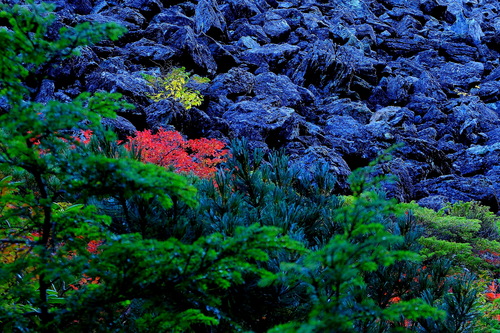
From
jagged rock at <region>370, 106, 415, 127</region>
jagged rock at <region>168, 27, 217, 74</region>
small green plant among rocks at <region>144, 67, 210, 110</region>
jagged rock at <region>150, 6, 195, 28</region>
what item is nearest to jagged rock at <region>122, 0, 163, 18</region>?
jagged rock at <region>150, 6, 195, 28</region>

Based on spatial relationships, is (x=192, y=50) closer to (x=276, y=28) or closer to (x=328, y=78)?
(x=328, y=78)

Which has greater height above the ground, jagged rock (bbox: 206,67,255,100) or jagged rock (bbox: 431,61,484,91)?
jagged rock (bbox: 206,67,255,100)

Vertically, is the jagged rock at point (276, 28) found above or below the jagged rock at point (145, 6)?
below

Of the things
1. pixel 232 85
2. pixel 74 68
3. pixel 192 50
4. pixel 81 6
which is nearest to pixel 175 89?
pixel 232 85

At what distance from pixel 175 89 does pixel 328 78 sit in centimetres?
1540

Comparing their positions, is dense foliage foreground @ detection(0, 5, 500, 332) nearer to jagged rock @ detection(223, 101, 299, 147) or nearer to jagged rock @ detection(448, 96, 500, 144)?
jagged rock @ detection(223, 101, 299, 147)

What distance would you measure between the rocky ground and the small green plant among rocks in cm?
60

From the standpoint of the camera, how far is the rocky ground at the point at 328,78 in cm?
1684

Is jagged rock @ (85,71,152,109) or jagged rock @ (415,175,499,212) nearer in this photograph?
jagged rock @ (85,71,152,109)

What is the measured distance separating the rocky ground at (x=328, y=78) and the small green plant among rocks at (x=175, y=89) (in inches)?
23.6

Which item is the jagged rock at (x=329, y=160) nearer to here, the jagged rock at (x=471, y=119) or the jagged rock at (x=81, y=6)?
the jagged rock at (x=471, y=119)

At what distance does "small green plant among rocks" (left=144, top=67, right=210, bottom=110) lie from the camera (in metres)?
17.8

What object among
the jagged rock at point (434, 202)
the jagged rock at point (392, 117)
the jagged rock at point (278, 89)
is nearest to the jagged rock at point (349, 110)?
the jagged rock at point (392, 117)

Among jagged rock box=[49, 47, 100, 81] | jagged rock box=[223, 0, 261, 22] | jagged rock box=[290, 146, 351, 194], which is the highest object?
jagged rock box=[223, 0, 261, 22]
